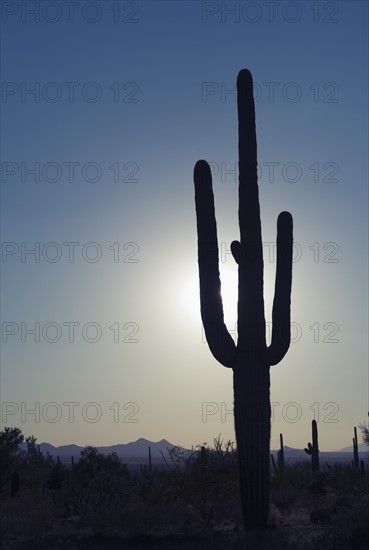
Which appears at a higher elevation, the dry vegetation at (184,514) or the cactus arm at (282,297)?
the cactus arm at (282,297)

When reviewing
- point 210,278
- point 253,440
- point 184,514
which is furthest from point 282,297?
point 184,514

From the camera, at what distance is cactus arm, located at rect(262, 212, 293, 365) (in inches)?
779

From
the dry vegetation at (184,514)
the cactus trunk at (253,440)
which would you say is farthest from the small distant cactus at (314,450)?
the cactus trunk at (253,440)

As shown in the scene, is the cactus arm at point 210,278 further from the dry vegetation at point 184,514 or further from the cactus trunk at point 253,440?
the dry vegetation at point 184,514

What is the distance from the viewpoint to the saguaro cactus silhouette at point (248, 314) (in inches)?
766

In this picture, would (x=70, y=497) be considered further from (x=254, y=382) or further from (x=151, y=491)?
(x=254, y=382)

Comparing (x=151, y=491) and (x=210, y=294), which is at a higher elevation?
(x=210, y=294)

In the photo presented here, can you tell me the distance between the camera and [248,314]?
19828 mm

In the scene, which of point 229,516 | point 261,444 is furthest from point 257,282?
point 229,516

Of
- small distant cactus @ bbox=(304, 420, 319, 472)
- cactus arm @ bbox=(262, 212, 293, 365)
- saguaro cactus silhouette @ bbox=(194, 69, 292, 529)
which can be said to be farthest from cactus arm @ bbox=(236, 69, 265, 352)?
small distant cactus @ bbox=(304, 420, 319, 472)

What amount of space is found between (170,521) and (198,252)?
6.45m

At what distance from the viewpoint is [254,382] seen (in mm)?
19516

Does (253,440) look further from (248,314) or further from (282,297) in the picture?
(282,297)

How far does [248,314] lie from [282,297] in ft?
3.74
